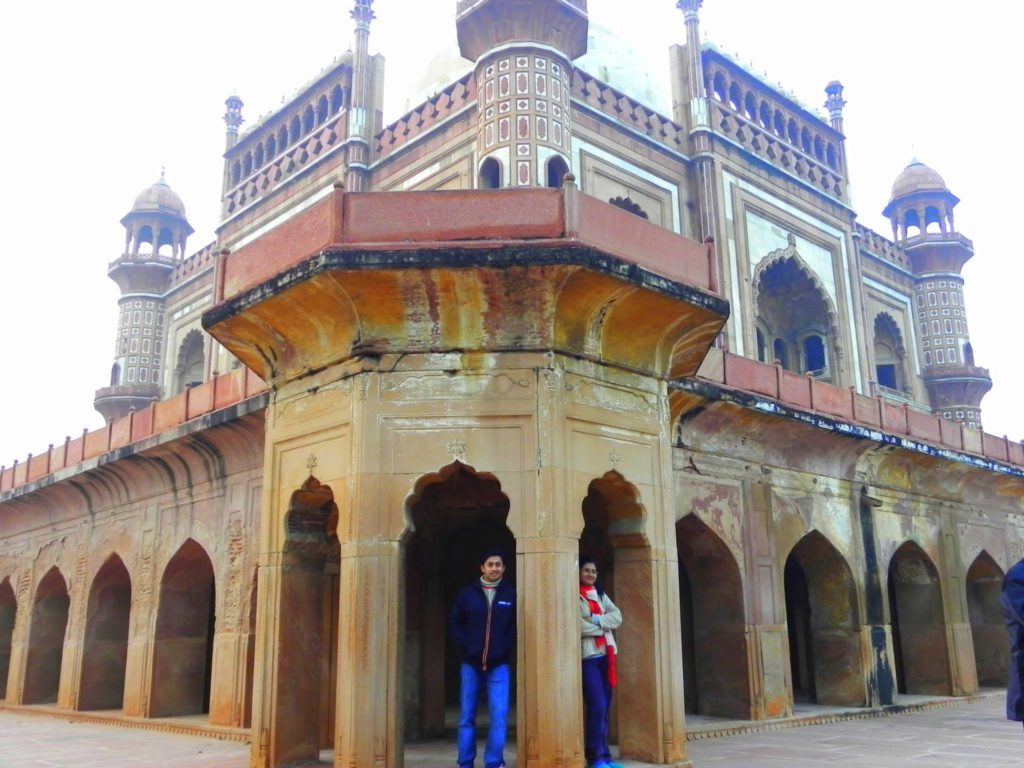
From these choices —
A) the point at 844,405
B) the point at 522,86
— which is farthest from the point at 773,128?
the point at 844,405

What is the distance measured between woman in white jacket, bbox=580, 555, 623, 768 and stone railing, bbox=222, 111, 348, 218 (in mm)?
14178

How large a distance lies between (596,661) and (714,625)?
180 inches

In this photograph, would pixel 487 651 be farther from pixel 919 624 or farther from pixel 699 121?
pixel 699 121

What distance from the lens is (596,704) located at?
6.35m

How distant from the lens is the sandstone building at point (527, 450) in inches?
258

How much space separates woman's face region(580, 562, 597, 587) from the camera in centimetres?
667

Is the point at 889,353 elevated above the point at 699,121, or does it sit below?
below

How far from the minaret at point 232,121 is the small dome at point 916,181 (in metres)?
17.0

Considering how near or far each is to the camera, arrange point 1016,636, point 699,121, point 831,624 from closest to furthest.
→ point 1016,636, point 831,624, point 699,121

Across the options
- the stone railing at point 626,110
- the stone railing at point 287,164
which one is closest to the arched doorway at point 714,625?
the stone railing at point 626,110

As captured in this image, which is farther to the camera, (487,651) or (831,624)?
(831,624)

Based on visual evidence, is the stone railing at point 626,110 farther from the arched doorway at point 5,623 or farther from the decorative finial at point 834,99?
the arched doorway at point 5,623

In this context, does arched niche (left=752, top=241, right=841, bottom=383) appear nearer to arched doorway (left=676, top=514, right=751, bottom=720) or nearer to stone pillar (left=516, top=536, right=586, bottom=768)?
arched doorway (left=676, top=514, right=751, bottom=720)

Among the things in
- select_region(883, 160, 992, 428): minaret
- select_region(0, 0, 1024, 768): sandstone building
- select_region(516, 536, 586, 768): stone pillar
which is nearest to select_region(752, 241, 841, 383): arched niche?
select_region(0, 0, 1024, 768): sandstone building
